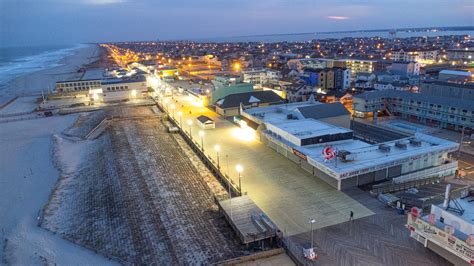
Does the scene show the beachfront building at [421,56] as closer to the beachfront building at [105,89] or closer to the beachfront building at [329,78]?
the beachfront building at [329,78]

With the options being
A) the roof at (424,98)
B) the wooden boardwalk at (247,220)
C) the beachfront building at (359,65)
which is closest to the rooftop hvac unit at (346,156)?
the wooden boardwalk at (247,220)

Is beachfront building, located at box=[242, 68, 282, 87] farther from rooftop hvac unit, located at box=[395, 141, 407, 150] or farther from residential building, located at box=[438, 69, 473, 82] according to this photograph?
rooftop hvac unit, located at box=[395, 141, 407, 150]

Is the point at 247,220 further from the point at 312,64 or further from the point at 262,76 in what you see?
the point at 312,64

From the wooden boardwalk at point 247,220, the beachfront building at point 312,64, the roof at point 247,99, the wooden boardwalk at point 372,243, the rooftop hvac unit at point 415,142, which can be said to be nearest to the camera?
the wooden boardwalk at point 372,243

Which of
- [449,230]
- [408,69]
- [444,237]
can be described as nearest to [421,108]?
[444,237]

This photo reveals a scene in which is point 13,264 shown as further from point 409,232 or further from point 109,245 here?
point 409,232

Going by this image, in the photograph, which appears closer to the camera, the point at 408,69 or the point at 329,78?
the point at 329,78

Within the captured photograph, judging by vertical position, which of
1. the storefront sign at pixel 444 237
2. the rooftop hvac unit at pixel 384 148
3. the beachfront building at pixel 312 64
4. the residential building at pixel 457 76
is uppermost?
the beachfront building at pixel 312 64
